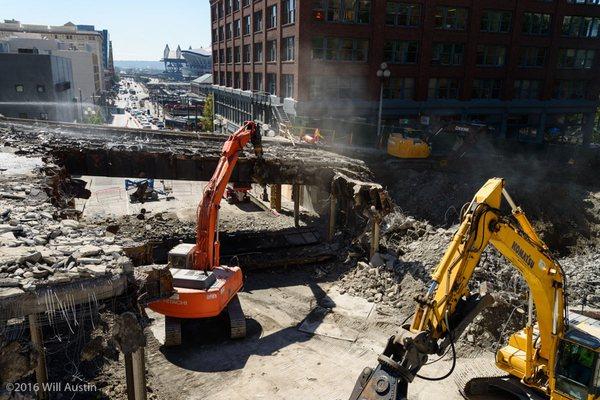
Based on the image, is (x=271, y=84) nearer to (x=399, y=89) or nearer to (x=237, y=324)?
(x=399, y=89)

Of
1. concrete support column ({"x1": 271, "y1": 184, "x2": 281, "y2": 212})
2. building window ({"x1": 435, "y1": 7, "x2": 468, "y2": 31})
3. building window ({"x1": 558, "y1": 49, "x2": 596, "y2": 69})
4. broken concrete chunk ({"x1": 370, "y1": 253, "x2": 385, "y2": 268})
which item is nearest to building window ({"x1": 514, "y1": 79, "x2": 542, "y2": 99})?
building window ({"x1": 558, "y1": 49, "x2": 596, "y2": 69})

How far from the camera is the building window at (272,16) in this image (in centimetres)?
4134

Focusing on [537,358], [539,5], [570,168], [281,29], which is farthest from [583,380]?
[539,5]

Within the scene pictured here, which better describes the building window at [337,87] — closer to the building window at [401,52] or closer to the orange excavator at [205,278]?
the building window at [401,52]

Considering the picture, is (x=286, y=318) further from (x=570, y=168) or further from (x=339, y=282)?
(x=570, y=168)

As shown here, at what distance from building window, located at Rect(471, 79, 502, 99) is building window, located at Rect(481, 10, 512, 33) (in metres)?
4.66

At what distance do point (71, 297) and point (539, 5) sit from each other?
49375mm

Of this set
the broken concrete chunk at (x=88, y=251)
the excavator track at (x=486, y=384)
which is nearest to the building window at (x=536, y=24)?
the excavator track at (x=486, y=384)

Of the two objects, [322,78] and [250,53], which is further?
[250,53]

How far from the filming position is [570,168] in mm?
34531

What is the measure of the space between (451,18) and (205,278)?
36.8m

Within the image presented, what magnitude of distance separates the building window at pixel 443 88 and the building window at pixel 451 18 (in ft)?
15.1

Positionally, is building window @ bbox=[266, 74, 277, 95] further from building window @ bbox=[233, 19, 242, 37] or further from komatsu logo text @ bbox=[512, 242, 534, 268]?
komatsu logo text @ bbox=[512, 242, 534, 268]

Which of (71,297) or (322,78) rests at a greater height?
(322,78)
